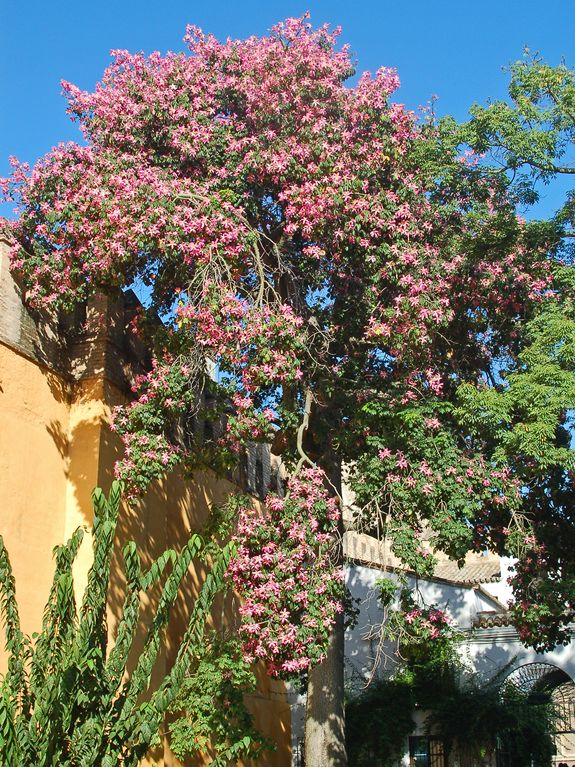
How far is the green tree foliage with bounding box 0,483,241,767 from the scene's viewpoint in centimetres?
603

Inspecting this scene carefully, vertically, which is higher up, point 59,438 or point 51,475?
point 59,438

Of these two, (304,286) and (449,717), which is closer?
(304,286)

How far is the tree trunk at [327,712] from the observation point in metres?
10.5

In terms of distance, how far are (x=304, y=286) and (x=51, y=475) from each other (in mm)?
3812

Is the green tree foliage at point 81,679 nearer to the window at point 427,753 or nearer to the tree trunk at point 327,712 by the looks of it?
the tree trunk at point 327,712

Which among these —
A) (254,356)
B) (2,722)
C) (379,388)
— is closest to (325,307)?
(379,388)

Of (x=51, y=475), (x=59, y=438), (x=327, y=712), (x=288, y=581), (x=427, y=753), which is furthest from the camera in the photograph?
(x=427, y=753)

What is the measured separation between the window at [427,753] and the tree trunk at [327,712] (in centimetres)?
552

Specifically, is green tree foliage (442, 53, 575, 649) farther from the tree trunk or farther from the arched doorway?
the arched doorway

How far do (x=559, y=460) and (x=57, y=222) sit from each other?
569 centimetres

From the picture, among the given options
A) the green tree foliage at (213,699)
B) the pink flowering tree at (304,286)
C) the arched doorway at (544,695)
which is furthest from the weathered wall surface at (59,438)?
the arched doorway at (544,695)

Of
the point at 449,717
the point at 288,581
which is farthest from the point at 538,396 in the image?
the point at 449,717

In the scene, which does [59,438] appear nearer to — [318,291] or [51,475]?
[51,475]

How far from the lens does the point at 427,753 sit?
1571cm
